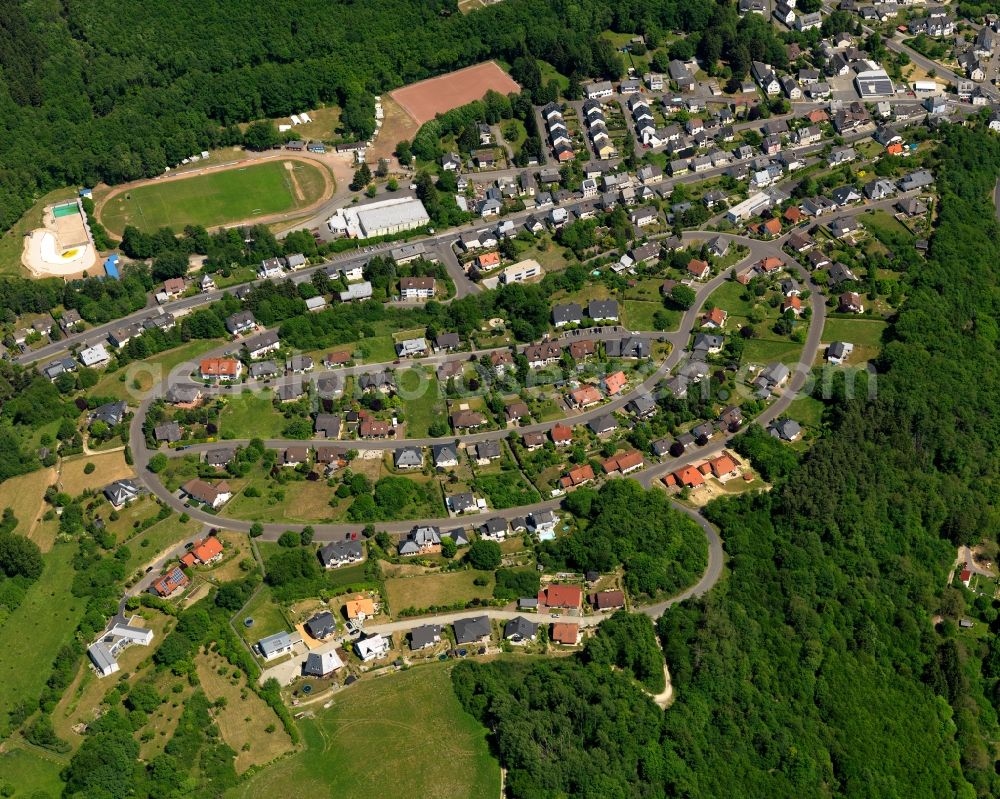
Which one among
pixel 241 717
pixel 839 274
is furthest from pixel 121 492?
pixel 839 274

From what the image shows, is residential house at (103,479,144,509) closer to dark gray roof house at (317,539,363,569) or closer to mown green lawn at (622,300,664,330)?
dark gray roof house at (317,539,363,569)

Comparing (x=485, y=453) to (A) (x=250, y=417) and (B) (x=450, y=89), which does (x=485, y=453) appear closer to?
(A) (x=250, y=417)

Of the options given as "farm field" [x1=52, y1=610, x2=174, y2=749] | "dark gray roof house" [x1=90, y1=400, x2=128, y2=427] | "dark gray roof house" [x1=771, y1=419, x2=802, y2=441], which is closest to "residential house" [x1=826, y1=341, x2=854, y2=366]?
"dark gray roof house" [x1=771, y1=419, x2=802, y2=441]

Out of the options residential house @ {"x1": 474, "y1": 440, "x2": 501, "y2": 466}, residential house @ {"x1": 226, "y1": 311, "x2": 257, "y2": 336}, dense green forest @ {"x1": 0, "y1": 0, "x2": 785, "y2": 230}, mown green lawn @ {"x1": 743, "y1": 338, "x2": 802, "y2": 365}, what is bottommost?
mown green lawn @ {"x1": 743, "y1": 338, "x2": 802, "y2": 365}

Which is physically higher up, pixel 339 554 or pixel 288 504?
pixel 288 504

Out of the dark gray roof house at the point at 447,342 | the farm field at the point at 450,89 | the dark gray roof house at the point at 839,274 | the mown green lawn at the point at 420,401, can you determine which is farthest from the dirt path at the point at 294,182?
the dark gray roof house at the point at 839,274

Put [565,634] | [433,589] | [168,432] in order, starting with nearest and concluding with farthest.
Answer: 1. [565,634]
2. [433,589]
3. [168,432]

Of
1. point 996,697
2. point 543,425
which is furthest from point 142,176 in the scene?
point 996,697

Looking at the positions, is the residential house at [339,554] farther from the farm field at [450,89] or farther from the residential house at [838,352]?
the farm field at [450,89]
